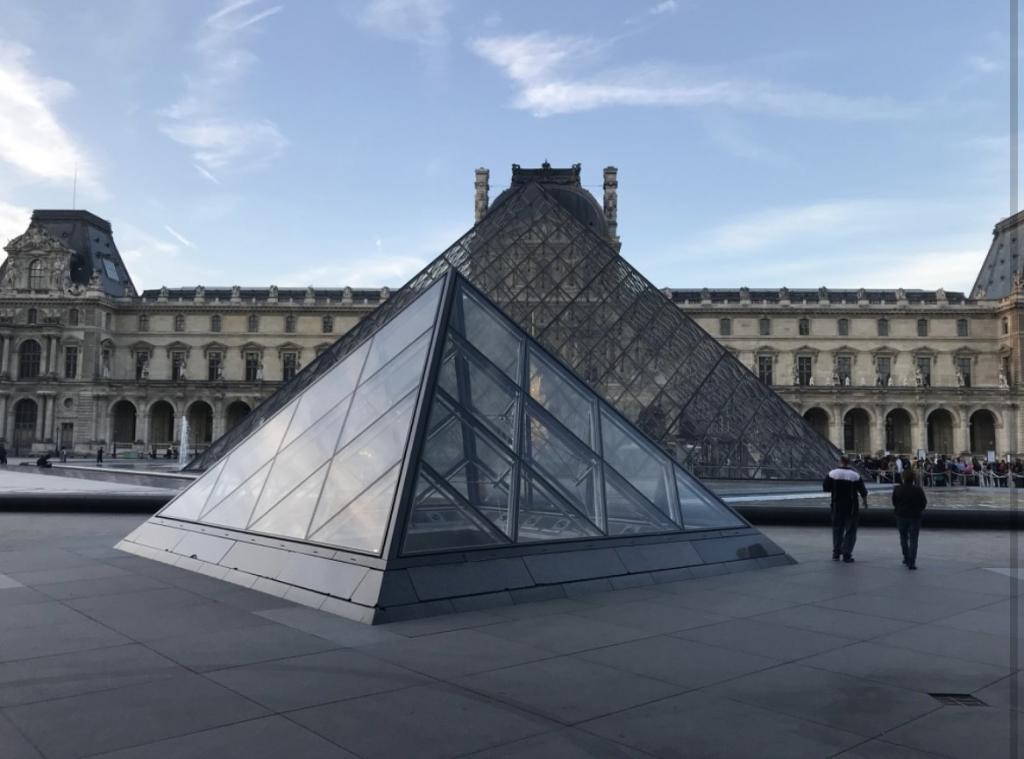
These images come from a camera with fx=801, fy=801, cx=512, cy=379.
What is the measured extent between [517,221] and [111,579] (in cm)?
1714

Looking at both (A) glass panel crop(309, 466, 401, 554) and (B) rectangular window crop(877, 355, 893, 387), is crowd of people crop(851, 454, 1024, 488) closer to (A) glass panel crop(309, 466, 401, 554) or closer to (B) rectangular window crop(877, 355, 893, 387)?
(A) glass panel crop(309, 466, 401, 554)

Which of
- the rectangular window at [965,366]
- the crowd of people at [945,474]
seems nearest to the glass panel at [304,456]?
the crowd of people at [945,474]

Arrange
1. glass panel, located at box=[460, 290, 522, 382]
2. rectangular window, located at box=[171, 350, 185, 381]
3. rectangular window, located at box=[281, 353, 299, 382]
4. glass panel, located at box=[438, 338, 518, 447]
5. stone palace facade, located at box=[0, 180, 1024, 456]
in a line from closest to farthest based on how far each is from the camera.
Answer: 1. glass panel, located at box=[438, 338, 518, 447]
2. glass panel, located at box=[460, 290, 522, 382]
3. stone palace facade, located at box=[0, 180, 1024, 456]
4. rectangular window, located at box=[171, 350, 185, 381]
5. rectangular window, located at box=[281, 353, 299, 382]

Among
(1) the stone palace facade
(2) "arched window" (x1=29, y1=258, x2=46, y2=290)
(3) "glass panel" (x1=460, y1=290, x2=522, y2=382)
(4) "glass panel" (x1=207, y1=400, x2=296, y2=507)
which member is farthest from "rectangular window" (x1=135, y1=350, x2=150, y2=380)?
(3) "glass panel" (x1=460, y1=290, x2=522, y2=382)

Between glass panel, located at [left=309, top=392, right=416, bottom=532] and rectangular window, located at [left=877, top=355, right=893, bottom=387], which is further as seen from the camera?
rectangular window, located at [left=877, top=355, right=893, bottom=387]

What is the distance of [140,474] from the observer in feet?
69.7

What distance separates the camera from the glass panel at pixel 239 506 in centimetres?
727

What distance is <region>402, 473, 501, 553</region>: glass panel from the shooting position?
5.68 m

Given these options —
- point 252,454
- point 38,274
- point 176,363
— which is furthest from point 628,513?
point 38,274

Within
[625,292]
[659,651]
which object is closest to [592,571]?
[659,651]

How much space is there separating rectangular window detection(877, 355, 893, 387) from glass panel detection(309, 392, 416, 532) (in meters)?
55.7

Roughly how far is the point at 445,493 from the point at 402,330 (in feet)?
8.08

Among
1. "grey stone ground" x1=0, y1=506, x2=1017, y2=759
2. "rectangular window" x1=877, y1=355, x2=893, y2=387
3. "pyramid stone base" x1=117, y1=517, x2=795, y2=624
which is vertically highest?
"rectangular window" x1=877, y1=355, x2=893, y2=387

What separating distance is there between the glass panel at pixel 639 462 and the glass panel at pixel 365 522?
237 cm
